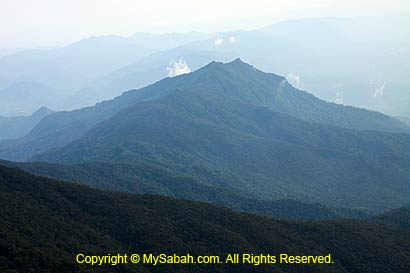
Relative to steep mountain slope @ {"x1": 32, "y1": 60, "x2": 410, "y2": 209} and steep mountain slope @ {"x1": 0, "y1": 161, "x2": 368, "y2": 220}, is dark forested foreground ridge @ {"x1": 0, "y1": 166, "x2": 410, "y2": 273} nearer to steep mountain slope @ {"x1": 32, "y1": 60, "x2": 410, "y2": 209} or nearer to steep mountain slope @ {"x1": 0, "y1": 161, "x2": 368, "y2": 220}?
steep mountain slope @ {"x1": 0, "y1": 161, "x2": 368, "y2": 220}

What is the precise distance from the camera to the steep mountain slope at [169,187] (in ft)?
327

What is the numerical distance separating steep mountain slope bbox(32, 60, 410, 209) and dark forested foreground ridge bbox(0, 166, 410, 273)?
190 ft

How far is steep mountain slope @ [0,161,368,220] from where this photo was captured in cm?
9975

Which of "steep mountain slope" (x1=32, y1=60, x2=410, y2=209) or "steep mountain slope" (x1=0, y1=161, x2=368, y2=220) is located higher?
"steep mountain slope" (x1=32, y1=60, x2=410, y2=209)

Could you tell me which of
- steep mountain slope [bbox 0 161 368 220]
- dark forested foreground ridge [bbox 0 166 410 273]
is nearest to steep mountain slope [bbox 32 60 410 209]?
steep mountain slope [bbox 0 161 368 220]

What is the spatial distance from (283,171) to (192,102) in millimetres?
59264

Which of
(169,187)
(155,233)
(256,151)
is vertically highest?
(256,151)

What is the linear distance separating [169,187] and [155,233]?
5567 centimetres

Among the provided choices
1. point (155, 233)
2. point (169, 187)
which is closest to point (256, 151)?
point (169, 187)

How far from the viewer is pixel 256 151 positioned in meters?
162

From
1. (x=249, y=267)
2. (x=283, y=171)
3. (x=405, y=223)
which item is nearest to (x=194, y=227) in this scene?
(x=249, y=267)

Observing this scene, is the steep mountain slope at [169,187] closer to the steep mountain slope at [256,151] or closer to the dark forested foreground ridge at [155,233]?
the steep mountain slope at [256,151]

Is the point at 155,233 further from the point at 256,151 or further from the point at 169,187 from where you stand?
the point at 256,151

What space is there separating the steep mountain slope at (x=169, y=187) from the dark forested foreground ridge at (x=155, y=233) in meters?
30.5
